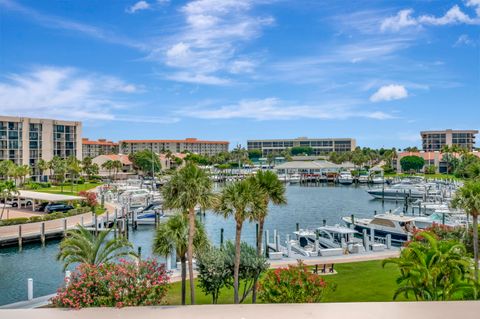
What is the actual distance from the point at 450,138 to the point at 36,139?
148 meters

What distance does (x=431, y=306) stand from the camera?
12281 mm

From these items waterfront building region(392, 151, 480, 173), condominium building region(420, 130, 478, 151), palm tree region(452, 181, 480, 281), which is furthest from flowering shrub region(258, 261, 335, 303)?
condominium building region(420, 130, 478, 151)

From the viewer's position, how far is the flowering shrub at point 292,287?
627 inches

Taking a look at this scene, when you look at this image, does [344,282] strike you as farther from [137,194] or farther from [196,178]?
[137,194]

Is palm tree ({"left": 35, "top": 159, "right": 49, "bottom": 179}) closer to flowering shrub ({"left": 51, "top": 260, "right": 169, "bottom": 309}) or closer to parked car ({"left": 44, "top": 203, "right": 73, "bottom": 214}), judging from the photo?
parked car ({"left": 44, "top": 203, "right": 73, "bottom": 214})

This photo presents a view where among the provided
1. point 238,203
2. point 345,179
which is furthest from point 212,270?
point 345,179

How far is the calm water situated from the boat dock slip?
659 inches

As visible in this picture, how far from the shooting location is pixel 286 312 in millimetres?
12328

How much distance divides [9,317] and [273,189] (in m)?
11.3

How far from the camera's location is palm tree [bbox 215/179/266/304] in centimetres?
1748

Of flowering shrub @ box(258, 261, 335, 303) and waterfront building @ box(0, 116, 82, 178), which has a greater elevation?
waterfront building @ box(0, 116, 82, 178)

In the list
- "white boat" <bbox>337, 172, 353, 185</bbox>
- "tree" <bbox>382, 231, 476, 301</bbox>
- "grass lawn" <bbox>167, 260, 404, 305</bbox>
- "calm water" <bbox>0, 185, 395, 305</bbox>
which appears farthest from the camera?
"white boat" <bbox>337, 172, 353, 185</bbox>

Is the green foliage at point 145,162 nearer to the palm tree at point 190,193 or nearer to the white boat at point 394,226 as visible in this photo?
the white boat at point 394,226

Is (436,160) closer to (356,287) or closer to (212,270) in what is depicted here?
(356,287)
